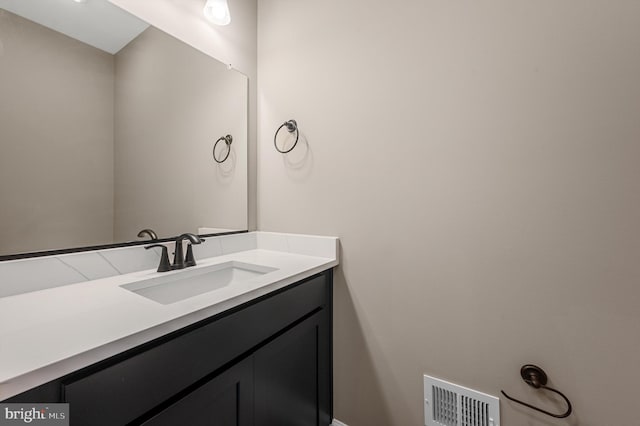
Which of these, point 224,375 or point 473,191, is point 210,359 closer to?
point 224,375

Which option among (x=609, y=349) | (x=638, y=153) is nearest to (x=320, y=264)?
(x=609, y=349)

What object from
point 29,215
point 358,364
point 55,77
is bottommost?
point 358,364

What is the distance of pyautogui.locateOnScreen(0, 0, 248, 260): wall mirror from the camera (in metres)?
0.84

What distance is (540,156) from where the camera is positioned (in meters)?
0.93

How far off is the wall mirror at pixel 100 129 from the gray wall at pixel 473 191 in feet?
1.64

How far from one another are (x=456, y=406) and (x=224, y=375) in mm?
933

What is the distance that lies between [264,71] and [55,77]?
1.01 m

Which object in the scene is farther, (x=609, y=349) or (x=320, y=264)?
(x=320, y=264)

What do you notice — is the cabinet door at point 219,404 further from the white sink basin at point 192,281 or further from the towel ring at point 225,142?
the towel ring at point 225,142

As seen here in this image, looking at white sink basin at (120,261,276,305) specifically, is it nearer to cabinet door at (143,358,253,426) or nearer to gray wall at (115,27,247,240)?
gray wall at (115,27,247,240)

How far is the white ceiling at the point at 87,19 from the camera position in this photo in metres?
0.87

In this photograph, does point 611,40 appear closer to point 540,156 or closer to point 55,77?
point 540,156

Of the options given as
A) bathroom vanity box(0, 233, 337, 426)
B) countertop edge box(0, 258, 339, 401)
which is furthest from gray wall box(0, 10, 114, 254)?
countertop edge box(0, 258, 339, 401)

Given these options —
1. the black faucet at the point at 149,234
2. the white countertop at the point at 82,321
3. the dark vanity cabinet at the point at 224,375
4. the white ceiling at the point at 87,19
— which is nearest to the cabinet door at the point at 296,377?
the dark vanity cabinet at the point at 224,375
